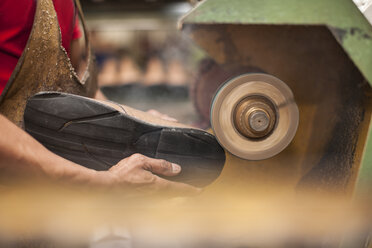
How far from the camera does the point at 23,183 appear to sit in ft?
1.63

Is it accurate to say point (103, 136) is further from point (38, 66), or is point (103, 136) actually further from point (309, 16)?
point (309, 16)

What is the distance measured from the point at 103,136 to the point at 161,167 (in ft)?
0.42

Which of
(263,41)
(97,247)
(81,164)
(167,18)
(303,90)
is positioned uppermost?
(167,18)

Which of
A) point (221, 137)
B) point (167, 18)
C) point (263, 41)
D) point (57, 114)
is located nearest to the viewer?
point (57, 114)

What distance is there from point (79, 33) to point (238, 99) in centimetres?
49

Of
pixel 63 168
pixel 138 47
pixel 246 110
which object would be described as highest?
pixel 138 47

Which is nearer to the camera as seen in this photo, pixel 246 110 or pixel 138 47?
pixel 246 110

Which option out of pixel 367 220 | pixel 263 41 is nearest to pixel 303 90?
pixel 263 41

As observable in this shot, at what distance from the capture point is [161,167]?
1.83ft

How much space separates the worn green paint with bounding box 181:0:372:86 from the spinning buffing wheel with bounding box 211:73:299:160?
0.42 feet

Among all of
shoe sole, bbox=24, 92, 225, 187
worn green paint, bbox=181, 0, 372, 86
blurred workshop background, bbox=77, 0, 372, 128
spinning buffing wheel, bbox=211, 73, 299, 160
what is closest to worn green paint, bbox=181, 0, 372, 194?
worn green paint, bbox=181, 0, 372, 86

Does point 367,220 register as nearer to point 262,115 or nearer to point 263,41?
point 262,115

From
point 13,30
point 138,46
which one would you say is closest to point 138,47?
point 138,46

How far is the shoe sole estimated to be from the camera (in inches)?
19.4
